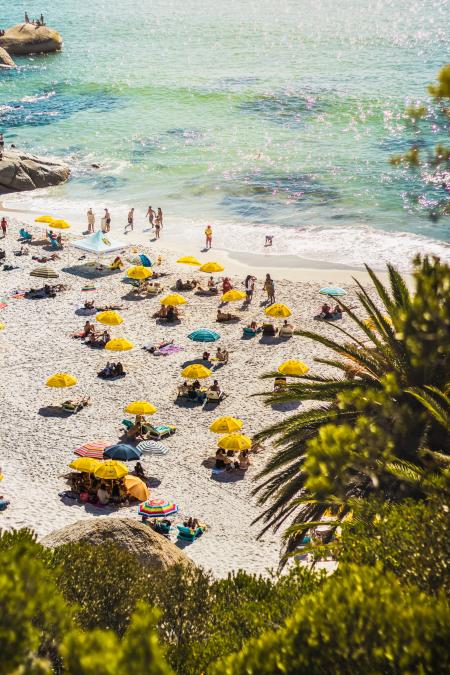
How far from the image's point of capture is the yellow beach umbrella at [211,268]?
39.7 metres

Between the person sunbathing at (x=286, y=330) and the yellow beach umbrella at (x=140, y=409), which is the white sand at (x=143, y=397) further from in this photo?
the yellow beach umbrella at (x=140, y=409)

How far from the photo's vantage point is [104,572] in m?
13.8

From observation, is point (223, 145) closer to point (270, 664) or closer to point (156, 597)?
point (156, 597)

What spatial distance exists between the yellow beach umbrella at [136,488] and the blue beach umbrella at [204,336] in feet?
30.6

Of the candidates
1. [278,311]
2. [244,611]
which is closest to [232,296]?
[278,311]

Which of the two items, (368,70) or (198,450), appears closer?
(198,450)

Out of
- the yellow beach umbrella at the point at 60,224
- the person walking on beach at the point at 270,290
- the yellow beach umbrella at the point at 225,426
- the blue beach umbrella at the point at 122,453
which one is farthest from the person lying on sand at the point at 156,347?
the yellow beach umbrella at the point at 60,224

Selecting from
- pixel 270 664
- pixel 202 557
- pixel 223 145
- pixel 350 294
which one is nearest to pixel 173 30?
pixel 223 145

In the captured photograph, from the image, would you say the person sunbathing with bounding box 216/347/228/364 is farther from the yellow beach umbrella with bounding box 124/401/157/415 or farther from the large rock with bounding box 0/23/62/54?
the large rock with bounding box 0/23/62/54

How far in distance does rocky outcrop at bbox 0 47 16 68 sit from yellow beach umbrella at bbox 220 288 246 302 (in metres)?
66.0

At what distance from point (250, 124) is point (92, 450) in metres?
50.8

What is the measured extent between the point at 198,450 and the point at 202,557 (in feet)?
18.0

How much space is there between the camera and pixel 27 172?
56.3 meters

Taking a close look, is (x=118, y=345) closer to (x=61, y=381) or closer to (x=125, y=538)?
(x=61, y=381)
